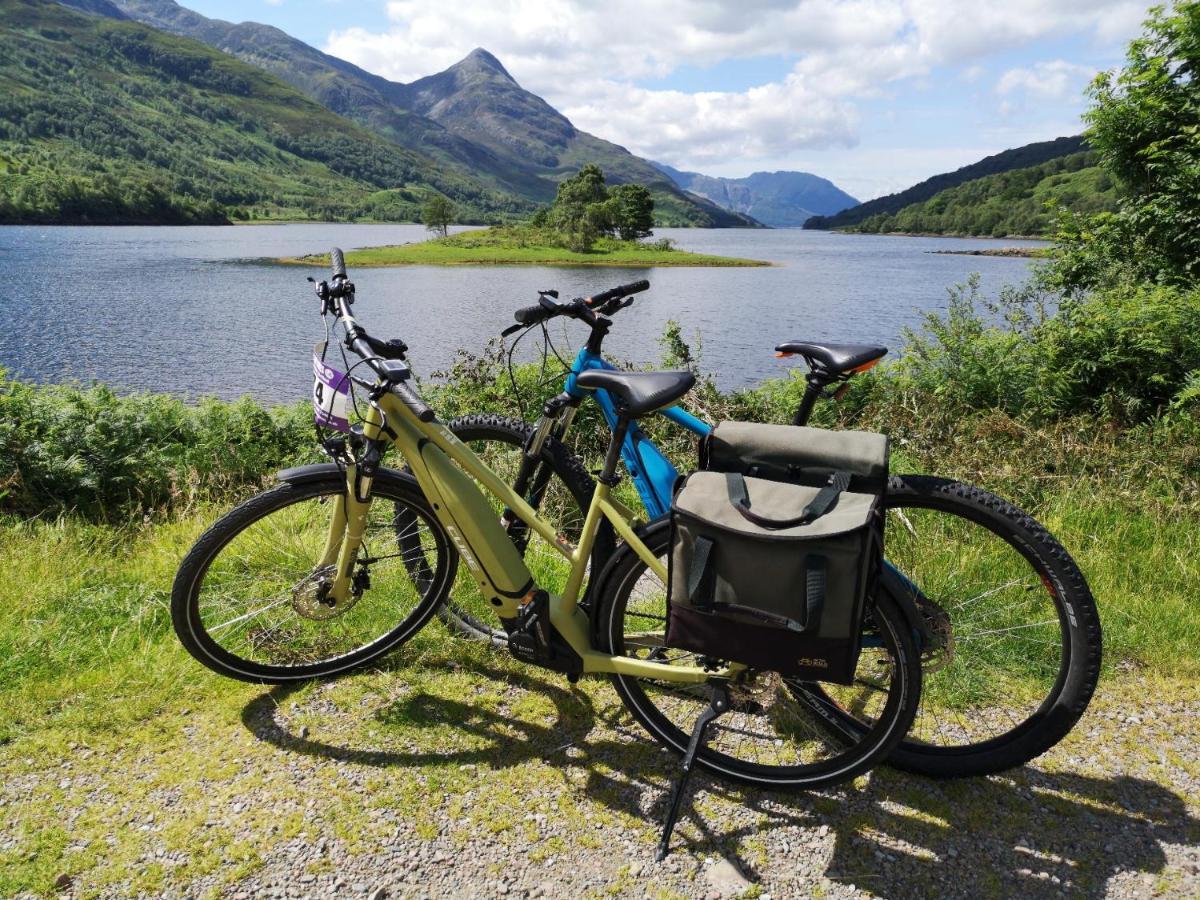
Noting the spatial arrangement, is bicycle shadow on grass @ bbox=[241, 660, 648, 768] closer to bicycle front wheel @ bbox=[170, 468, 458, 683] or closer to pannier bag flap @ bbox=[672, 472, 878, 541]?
bicycle front wheel @ bbox=[170, 468, 458, 683]

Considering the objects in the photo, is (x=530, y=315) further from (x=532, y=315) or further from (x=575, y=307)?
(x=575, y=307)

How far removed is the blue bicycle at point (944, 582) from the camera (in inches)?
103

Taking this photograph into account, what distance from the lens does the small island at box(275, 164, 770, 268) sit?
65.1 m

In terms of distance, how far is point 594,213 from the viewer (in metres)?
85.9

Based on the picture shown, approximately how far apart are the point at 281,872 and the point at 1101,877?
275 cm

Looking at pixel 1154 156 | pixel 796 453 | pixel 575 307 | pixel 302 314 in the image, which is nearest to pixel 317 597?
pixel 575 307

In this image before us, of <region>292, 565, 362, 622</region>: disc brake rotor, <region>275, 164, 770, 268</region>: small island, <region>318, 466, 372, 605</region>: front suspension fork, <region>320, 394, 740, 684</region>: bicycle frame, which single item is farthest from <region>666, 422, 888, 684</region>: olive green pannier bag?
<region>275, 164, 770, 268</region>: small island

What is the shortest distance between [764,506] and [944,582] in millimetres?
1920

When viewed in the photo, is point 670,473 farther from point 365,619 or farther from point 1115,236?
point 1115,236

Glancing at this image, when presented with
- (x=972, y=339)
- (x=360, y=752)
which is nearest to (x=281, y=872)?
(x=360, y=752)

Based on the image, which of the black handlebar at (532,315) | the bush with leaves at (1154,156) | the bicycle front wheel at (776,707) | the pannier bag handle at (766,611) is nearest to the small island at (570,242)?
the bush with leaves at (1154,156)

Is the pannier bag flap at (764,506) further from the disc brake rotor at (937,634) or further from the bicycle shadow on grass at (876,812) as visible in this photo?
the bicycle shadow on grass at (876,812)

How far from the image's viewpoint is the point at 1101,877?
2.40 m

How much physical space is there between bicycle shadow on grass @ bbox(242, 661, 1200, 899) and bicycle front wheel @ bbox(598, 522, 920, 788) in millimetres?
136
